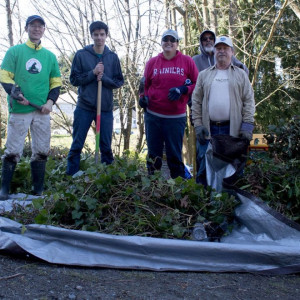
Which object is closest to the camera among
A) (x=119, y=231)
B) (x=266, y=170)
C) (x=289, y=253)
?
(x=289, y=253)

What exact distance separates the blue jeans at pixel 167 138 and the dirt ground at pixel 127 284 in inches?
86.1

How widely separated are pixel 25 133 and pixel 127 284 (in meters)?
2.70

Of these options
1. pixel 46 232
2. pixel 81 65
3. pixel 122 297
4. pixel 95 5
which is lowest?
pixel 122 297

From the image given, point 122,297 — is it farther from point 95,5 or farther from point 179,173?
point 95,5

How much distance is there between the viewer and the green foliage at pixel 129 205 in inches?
143

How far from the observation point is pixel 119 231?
356cm

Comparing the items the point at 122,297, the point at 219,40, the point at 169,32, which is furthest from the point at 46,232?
the point at 169,32

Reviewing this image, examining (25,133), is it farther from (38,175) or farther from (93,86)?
(93,86)

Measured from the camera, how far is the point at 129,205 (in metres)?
3.86

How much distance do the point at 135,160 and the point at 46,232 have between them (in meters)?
1.39

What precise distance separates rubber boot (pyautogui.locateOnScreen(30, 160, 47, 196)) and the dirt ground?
1.97 meters

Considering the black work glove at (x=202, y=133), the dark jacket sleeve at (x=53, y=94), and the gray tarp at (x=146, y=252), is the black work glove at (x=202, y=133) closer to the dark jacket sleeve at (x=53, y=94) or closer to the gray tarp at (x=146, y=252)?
the gray tarp at (x=146, y=252)

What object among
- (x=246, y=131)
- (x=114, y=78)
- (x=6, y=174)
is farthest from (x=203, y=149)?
(x=6, y=174)

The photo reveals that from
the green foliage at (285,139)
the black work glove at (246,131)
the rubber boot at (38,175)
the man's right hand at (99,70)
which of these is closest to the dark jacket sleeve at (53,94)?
the man's right hand at (99,70)
